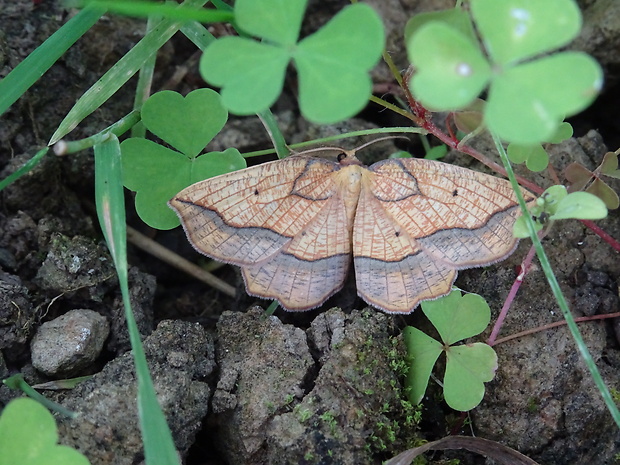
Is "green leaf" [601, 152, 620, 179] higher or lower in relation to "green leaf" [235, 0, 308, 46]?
lower

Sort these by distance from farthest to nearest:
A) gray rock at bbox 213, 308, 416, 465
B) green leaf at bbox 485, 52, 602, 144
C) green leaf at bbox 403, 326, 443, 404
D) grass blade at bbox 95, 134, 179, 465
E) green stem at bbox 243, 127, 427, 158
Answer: green stem at bbox 243, 127, 427, 158
green leaf at bbox 403, 326, 443, 404
gray rock at bbox 213, 308, 416, 465
grass blade at bbox 95, 134, 179, 465
green leaf at bbox 485, 52, 602, 144

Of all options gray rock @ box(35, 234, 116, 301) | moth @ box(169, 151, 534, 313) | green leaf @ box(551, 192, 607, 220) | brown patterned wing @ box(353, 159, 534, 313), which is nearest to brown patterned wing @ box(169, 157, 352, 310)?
moth @ box(169, 151, 534, 313)

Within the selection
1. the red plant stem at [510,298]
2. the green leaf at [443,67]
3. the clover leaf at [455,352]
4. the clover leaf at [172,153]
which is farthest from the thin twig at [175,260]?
the green leaf at [443,67]

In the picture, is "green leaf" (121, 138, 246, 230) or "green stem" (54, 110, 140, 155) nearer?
"green stem" (54, 110, 140, 155)

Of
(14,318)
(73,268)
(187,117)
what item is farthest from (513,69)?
(14,318)

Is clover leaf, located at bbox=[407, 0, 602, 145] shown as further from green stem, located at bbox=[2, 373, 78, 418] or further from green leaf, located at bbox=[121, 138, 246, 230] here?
green stem, located at bbox=[2, 373, 78, 418]

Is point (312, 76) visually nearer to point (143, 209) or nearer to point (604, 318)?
point (143, 209)

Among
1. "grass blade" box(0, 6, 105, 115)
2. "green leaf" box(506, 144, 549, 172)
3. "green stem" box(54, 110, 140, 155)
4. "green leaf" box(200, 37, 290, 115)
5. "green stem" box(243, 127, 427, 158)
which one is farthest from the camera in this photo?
"green stem" box(243, 127, 427, 158)

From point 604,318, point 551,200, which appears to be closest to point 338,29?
point 551,200

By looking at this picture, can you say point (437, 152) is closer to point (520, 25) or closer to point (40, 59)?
point (520, 25)
